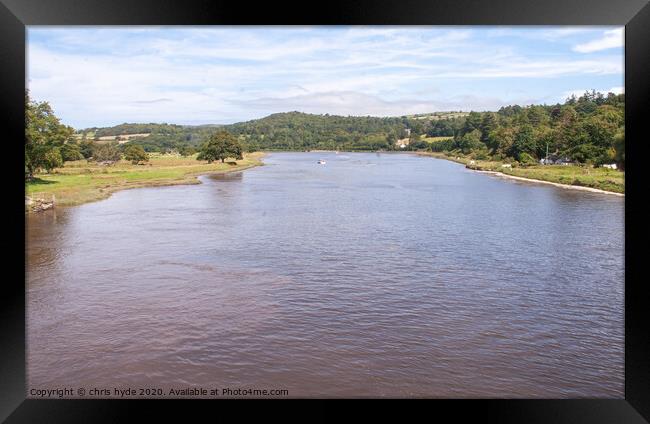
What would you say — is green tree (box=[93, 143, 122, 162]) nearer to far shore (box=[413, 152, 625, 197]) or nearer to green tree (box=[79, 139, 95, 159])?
green tree (box=[79, 139, 95, 159])

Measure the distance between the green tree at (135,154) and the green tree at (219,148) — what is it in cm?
486

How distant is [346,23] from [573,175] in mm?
24772

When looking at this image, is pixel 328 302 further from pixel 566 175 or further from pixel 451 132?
pixel 451 132

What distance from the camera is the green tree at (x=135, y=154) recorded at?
2772 centimetres

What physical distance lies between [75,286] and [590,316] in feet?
23.9

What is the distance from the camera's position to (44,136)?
18.2 meters

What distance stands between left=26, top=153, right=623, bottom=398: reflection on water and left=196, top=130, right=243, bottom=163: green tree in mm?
17207

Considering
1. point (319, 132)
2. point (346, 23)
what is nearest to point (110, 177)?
point (346, 23)

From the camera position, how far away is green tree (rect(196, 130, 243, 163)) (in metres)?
33.6

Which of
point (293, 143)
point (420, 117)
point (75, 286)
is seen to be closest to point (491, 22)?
point (75, 286)

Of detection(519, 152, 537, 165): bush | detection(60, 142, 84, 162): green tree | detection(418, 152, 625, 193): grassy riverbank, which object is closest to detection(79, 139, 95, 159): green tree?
detection(60, 142, 84, 162): green tree

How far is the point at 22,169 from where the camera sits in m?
4.01

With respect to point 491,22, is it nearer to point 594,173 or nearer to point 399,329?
point 399,329

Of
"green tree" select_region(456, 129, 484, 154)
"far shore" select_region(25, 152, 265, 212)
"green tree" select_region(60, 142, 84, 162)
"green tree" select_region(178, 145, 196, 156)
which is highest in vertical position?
"green tree" select_region(456, 129, 484, 154)
